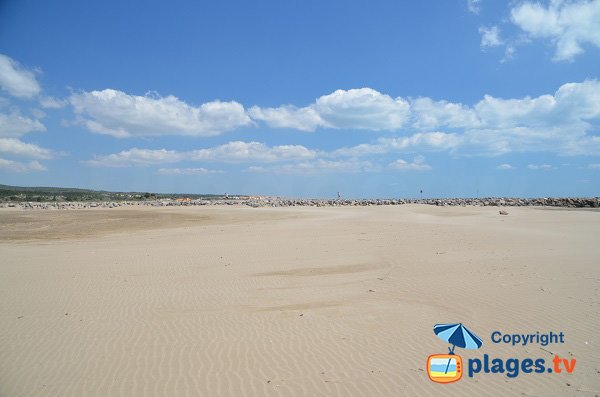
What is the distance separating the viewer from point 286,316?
302 inches

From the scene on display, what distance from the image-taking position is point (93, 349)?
621cm

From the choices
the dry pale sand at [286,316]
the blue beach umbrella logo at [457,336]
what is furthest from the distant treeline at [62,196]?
the blue beach umbrella logo at [457,336]

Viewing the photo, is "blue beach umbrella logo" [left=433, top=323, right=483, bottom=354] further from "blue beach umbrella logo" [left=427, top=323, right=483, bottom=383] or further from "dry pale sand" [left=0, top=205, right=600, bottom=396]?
"dry pale sand" [left=0, top=205, right=600, bottom=396]

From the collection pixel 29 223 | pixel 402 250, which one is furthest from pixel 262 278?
pixel 29 223

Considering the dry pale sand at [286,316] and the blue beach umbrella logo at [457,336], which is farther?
the blue beach umbrella logo at [457,336]

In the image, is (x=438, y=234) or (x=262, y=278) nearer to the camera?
(x=262, y=278)

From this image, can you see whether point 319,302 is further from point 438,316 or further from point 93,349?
point 93,349

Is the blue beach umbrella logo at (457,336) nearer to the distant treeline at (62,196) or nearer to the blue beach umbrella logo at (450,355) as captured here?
the blue beach umbrella logo at (450,355)

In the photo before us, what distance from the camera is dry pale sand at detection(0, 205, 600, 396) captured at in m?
5.11

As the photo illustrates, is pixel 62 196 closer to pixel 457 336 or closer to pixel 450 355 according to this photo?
pixel 457 336

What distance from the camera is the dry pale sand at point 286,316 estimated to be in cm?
511

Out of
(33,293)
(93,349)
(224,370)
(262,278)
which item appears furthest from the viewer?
(262,278)

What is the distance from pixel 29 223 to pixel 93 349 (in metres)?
27.1

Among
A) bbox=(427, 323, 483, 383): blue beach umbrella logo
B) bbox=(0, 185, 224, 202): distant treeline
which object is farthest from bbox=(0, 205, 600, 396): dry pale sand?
bbox=(0, 185, 224, 202): distant treeline
